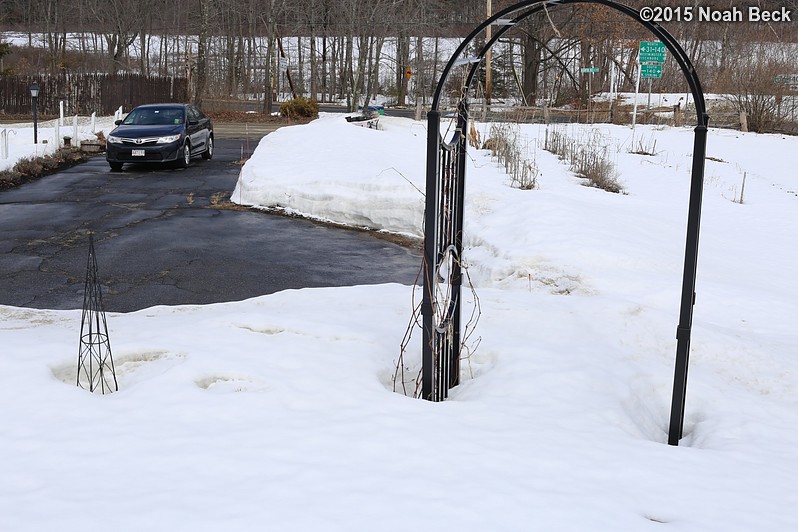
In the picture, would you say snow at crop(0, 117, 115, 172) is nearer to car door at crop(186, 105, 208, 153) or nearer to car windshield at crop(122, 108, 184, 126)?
car windshield at crop(122, 108, 184, 126)

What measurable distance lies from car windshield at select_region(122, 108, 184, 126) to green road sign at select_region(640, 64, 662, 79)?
1699cm

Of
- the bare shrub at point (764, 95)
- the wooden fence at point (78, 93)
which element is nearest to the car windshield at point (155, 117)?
the wooden fence at point (78, 93)

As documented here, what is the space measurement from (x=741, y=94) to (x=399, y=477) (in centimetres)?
3461

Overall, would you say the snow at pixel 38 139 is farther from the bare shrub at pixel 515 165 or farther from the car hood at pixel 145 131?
the bare shrub at pixel 515 165

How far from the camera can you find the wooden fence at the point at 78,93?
41.4 m

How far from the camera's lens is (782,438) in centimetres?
544

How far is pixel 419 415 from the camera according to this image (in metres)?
5.27

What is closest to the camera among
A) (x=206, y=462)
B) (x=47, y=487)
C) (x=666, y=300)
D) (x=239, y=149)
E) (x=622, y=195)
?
(x=47, y=487)

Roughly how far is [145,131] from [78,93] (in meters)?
23.8

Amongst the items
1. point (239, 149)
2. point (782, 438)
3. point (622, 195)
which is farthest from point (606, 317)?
point (239, 149)

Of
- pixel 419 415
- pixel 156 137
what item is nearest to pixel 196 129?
pixel 156 137

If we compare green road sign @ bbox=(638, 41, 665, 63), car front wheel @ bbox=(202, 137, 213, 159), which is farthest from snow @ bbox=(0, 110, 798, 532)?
Result: green road sign @ bbox=(638, 41, 665, 63)

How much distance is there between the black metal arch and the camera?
16.2 feet

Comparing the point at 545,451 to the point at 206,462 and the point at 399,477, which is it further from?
the point at 206,462
